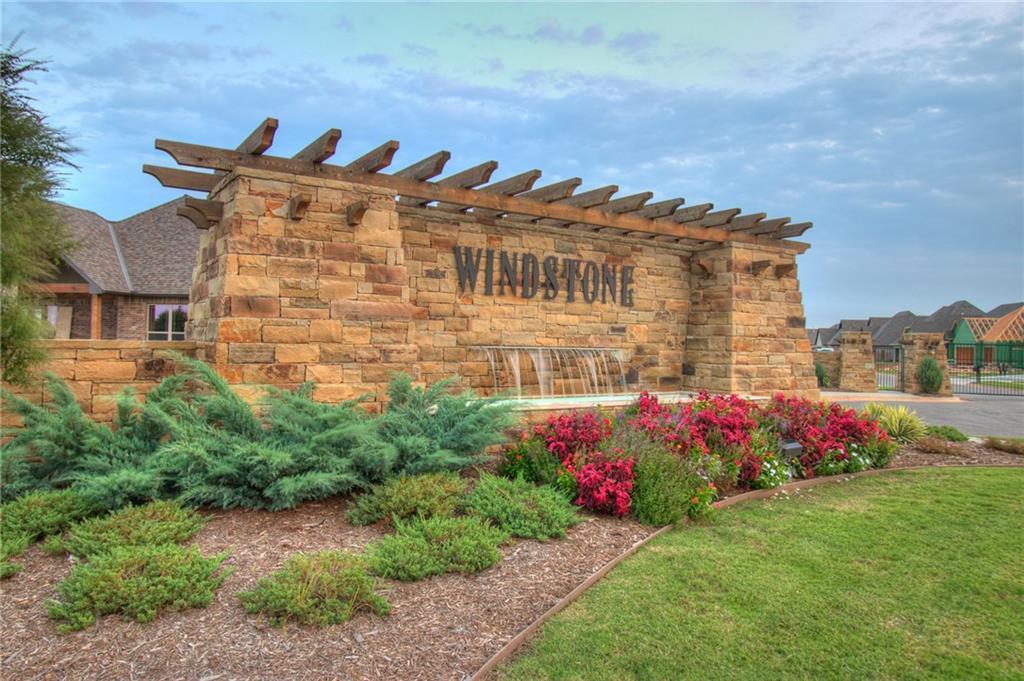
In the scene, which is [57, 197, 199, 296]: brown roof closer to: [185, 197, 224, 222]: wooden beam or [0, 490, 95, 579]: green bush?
[185, 197, 224, 222]: wooden beam

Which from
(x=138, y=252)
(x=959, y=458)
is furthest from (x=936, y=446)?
(x=138, y=252)

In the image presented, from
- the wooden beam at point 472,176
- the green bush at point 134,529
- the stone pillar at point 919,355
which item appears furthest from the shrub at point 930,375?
the green bush at point 134,529

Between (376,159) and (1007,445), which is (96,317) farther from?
(1007,445)

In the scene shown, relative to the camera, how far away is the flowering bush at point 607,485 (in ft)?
17.9

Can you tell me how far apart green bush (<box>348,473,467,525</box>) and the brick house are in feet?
54.2

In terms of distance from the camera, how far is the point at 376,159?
280 inches

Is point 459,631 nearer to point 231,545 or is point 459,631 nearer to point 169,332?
point 231,545

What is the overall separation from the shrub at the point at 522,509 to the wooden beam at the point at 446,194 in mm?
3926

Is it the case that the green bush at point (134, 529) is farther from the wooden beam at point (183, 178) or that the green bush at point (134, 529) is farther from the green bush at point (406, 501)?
the wooden beam at point (183, 178)

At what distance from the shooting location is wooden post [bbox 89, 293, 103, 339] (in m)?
18.3

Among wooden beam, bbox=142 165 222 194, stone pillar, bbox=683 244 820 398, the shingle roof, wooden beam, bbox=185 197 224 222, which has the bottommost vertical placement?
stone pillar, bbox=683 244 820 398

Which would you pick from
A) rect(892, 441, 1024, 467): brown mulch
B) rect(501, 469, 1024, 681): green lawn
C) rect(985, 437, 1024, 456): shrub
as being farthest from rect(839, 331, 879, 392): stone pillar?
rect(501, 469, 1024, 681): green lawn

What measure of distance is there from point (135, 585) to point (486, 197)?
6.11 meters

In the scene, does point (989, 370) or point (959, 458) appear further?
point (989, 370)
